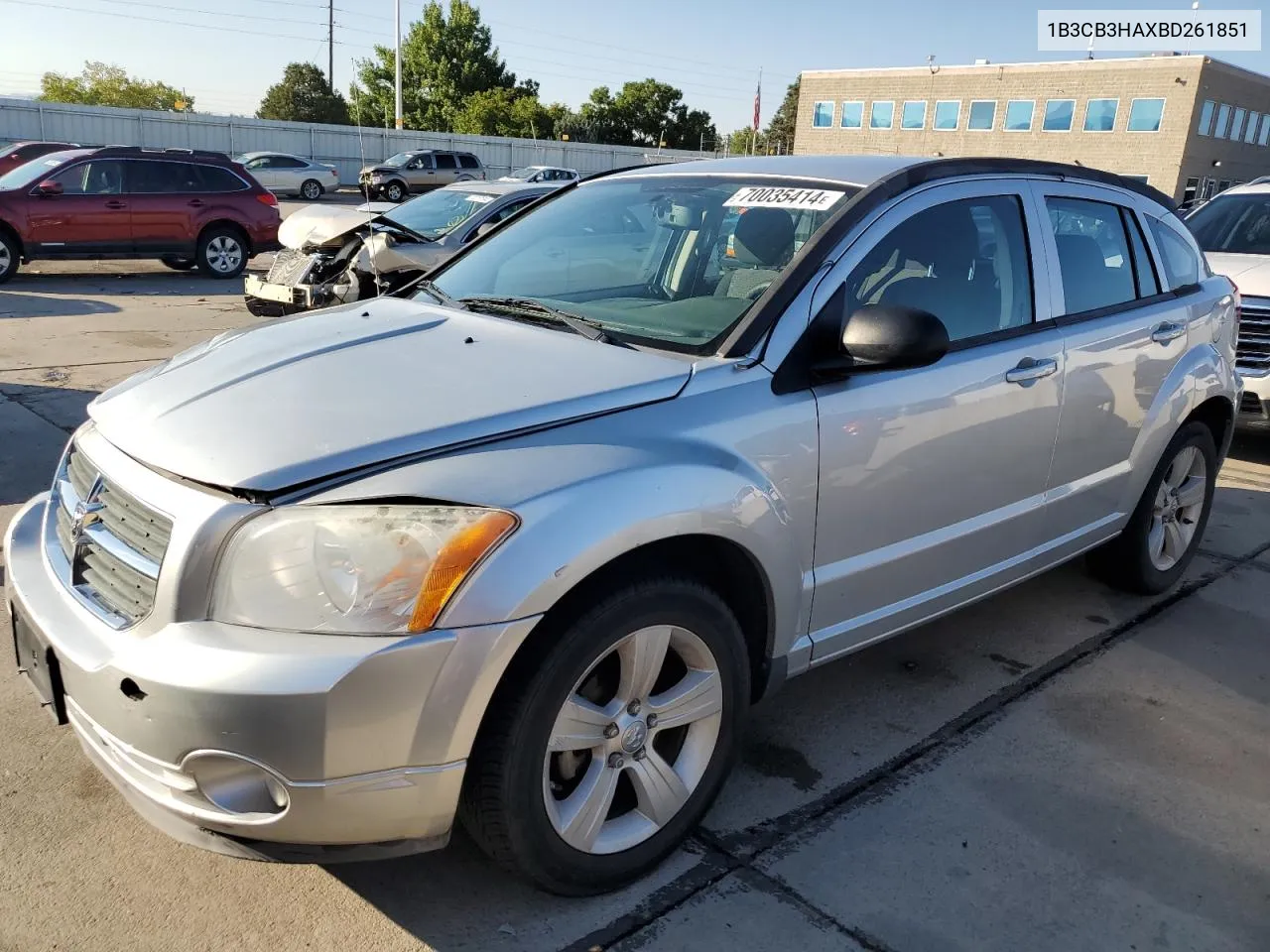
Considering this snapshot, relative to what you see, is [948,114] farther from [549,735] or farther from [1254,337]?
[549,735]

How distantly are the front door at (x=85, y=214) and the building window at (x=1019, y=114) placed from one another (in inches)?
1960

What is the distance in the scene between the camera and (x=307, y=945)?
7.53 feet

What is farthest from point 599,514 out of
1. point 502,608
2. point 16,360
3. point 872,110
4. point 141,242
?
point 872,110

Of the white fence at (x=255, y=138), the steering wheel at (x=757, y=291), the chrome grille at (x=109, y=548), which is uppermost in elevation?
the white fence at (x=255, y=138)

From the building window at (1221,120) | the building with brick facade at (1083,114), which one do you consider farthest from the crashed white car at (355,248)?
the building window at (1221,120)

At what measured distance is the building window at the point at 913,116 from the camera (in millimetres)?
56625

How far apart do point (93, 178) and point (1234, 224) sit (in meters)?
13.1

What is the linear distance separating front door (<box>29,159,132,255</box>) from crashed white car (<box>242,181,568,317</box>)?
4545 mm

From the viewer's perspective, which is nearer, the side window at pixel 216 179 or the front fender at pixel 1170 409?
the front fender at pixel 1170 409

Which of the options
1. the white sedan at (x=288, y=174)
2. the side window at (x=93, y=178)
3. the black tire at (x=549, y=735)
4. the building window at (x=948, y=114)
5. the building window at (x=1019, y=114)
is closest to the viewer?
the black tire at (x=549, y=735)

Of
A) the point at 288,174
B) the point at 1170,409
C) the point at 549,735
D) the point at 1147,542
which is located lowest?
the point at 1147,542

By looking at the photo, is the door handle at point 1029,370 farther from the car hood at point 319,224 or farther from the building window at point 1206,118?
the building window at point 1206,118

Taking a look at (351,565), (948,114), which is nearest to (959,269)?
(351,565)

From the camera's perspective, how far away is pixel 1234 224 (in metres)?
8.12
